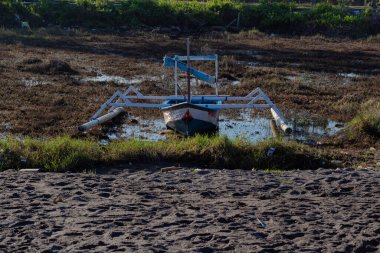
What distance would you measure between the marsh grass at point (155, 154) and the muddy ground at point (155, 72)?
3.95ft

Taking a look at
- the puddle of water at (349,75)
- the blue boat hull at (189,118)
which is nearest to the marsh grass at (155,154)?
the blue boat hull at (189,118)

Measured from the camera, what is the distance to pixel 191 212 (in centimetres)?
673

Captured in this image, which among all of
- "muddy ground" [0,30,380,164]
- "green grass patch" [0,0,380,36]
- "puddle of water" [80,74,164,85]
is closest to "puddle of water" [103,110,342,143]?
"muddy ground" [0,30,380,164]

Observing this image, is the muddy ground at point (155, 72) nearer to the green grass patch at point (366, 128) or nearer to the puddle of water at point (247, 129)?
the green grass patch at point (366, 128)

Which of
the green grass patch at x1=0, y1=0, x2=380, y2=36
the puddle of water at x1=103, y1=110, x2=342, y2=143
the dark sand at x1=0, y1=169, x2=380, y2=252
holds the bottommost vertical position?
the puddle of water at x1=103, y1=110, x2=342, y2=143

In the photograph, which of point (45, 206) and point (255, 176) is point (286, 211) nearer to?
point (255, 176)

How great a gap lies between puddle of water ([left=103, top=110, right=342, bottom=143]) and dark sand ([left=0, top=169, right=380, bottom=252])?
4.08m

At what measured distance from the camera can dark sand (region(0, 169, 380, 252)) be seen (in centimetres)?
583

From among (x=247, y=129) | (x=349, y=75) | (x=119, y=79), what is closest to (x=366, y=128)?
(x=247, y=129)

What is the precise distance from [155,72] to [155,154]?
10.6 metres

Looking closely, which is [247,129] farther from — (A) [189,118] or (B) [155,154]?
(B) [155,154]

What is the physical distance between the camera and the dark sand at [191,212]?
19.1 ft

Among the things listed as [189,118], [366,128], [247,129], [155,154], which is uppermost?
[189,118]

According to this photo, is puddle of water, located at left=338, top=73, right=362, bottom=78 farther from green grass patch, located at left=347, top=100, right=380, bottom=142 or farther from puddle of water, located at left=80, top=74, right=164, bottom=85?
green grass patch, located at left=347, top=100, right=380, bottom=142
